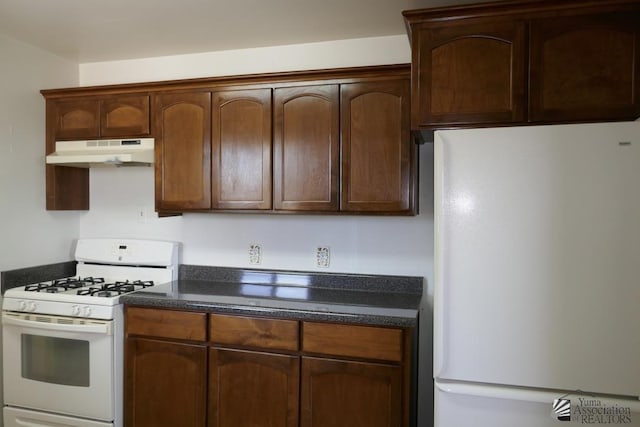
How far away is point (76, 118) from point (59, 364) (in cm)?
147

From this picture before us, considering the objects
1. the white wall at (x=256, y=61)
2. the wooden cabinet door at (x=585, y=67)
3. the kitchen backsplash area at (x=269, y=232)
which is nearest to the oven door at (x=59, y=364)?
the kitchen backsplash area at (x=269, y=232)

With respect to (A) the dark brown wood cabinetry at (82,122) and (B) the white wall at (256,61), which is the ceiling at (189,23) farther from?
(A) the dark brown wood cabinetry at (82,122)

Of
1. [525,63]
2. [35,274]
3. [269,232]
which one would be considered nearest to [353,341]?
[269,232]

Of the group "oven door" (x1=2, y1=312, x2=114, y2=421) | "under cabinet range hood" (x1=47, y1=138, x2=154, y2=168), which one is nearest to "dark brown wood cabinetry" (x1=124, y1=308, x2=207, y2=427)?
"oven door" (x1=2, y1=312, x2=114, y2=421)

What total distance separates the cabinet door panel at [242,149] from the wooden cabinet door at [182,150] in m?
0.06

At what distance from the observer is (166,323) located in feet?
7.70

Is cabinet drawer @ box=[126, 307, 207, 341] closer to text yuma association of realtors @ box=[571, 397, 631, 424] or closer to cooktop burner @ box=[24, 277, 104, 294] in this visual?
cooktop burner @ box=[24, 277, 104, 294]

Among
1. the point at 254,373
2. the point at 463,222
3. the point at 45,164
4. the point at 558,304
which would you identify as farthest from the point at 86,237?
the point at 558,304

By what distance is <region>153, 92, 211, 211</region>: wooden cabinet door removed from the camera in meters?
2.56

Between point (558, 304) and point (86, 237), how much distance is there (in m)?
2.92

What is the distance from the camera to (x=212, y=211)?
8.49 feet

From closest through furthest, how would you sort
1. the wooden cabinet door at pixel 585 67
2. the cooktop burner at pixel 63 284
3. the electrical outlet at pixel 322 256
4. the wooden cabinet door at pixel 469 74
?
the wooden cabinet door at pixel 585 67
the wooden cabinet door at pixel 469 74
the cooktop burner at pixel 63 284
the electrical outlet at pixel 322 256

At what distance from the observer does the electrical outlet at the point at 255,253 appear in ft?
9.20

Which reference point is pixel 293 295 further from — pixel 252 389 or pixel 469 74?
pixel 469 74
